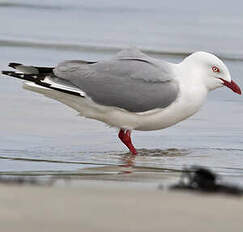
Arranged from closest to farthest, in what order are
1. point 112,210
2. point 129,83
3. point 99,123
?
point 112,210, point 129,83, point 99,123

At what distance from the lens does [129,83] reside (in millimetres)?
8117

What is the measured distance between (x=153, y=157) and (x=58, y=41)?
5.66 meters

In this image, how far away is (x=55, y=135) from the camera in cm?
A: 861

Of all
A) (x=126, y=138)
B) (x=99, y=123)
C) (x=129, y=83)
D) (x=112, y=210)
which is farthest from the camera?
(x=99, y=123)

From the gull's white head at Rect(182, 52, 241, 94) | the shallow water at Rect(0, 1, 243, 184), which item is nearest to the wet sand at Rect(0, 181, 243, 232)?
the shallow water at Rect(0, 1, 243, 184)

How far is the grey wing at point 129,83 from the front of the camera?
806cm

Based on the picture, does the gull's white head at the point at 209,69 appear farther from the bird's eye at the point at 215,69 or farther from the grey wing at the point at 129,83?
the grey wing at the point at 129,83

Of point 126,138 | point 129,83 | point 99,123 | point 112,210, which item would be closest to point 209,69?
point 129,83

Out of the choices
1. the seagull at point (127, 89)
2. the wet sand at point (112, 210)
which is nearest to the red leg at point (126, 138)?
the seagull at point (127, 89)


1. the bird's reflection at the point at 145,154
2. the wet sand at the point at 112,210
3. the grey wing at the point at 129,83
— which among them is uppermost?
the grey wing at the point at 129,83

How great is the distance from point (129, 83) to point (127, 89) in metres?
0.05

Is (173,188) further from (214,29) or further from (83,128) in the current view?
(214,29)

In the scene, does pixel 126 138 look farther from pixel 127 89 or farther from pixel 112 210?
pixel 112 210

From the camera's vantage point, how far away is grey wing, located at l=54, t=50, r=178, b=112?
26.5 feet
